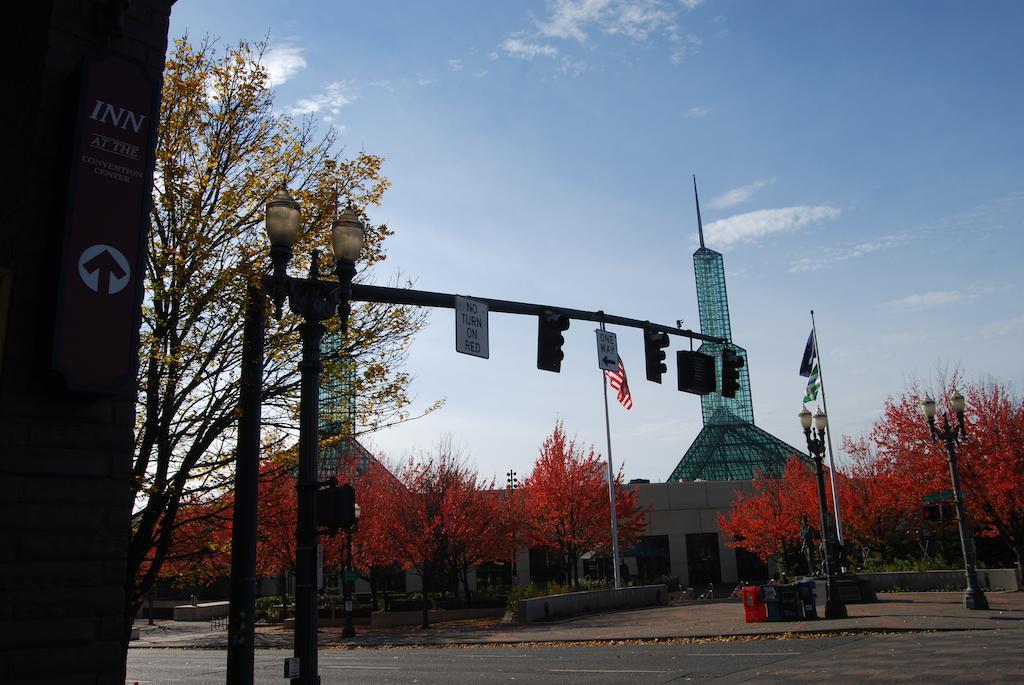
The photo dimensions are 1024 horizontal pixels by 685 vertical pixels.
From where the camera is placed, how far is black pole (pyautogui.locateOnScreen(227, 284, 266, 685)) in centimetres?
745

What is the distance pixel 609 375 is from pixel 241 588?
31.0 metres

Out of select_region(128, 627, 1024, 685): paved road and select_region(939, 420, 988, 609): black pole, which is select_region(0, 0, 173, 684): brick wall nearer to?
select_region(128, 627, 1024, 685): paved road

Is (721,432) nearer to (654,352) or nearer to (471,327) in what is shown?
(654,352)

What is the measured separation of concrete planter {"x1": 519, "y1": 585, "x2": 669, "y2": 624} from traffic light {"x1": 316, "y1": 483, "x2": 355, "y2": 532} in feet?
80.5

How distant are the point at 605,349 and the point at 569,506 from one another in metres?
30.6

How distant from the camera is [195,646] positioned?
31.8 meters

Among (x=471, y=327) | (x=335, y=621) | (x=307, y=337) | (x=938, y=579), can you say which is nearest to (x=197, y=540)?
(x=307, y=337)

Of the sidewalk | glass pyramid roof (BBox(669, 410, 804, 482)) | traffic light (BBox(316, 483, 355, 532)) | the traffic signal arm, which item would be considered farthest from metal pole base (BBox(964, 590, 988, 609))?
glass pyramid roof (BBox(669, 410, 804, 482))

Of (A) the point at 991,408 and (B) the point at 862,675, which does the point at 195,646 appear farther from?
(A) the point at 991,408

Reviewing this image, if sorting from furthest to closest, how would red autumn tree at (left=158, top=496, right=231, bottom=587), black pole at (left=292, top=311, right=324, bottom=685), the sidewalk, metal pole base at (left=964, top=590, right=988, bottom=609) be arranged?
1. metal pole base at (left=964, top=590, right=988, bottom=609)
2. the sidewalk
3. red autumn tree at (left=158, top=496, right=231, bottom=587)
4. black pole at (left=292, top=311, right=324, bottom=685)

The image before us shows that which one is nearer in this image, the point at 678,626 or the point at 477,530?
the point at 678,626

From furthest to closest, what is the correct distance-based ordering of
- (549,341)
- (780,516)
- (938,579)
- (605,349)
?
(780,516)
(938,579)
(605,349)
(549,341)

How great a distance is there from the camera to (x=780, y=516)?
1940 inches

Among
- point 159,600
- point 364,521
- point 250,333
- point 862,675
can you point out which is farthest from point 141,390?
point 159,600
